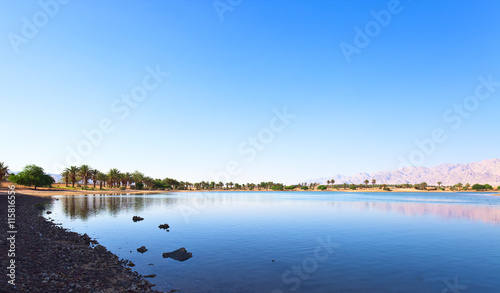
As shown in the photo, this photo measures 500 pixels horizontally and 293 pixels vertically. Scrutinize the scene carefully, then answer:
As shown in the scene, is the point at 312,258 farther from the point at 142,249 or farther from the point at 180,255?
the point at 142,249

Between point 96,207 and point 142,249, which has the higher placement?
point 142,249

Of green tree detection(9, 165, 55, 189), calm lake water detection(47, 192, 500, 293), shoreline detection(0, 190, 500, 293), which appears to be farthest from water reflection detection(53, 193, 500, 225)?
green tree detection(9, 165, 55, 189)

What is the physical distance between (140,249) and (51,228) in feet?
54.1

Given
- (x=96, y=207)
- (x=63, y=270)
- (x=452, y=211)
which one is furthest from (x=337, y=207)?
(x=63, y=270)

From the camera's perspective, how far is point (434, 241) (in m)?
34.9

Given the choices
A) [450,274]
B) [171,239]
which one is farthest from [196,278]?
[450,274]

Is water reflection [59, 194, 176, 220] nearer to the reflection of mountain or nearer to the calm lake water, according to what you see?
the calm lake water

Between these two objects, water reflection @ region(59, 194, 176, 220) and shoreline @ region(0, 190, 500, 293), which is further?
water reflection @ region(59, 194, 176, 220)

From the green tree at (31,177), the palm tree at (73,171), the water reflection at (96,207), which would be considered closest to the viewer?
the water reflection at (96,207)

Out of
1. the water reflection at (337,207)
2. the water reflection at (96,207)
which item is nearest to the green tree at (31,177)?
the water reflection at (337,207)

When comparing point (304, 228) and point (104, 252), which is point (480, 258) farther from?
point (104, 252)

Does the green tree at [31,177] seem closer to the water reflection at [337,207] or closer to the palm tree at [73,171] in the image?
the palm tree at [73,171]

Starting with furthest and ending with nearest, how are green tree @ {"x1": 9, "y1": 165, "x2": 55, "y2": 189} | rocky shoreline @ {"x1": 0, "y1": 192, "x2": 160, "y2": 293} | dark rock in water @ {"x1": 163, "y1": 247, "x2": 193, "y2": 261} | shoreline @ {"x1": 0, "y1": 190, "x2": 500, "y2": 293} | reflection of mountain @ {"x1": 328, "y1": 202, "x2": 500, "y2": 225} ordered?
green tree @ {"x1": 9, "y1": 165, "x2": 55, "y2": 189}
reflection of mountain @ {"x1": 328, "y1": 202, "x2": 500, "y2": 225}
dark rock in water @ {"x1": 163, "y1": 247, "x2": 193, "y2": 261}
shoreline @ {"x1": 0, "y1": 190, "x2": 500, "y2": 293}
rocky shoreline @ {"x1": 0, "y1": 192, "x2": 160, "y2": 293}

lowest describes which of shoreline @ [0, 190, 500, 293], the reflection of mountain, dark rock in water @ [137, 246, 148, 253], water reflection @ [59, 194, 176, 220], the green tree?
the reflection of mountain
